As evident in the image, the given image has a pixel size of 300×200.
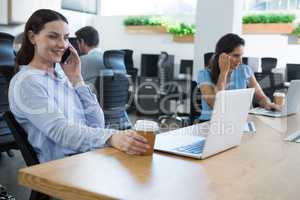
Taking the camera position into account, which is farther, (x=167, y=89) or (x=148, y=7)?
(x=148, y=7)

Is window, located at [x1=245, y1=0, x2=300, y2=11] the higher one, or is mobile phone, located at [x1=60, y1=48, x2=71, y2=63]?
window, located at [x1=245, y1=0, x2=300, y2=11]

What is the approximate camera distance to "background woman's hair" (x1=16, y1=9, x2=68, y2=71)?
64.0 inches

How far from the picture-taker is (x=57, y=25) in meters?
1.66

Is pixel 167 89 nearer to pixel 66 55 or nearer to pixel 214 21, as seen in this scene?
pixel 214 21

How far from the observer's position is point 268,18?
6723 mm

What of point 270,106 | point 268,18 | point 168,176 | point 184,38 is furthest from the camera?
point 184,38

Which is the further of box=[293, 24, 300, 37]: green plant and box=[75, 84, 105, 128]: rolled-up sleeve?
box=[293, 24, 300, 37]: green plant

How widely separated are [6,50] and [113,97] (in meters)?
1.31

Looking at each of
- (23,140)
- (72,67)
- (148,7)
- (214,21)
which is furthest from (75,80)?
(148,7)

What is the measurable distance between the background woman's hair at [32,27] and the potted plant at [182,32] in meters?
5.81

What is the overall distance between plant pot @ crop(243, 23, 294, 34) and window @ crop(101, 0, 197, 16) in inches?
49.1

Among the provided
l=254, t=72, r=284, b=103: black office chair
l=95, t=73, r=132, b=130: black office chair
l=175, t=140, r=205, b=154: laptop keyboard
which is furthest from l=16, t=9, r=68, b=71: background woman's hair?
l=254, t=72, r=284, b=103: black office chair

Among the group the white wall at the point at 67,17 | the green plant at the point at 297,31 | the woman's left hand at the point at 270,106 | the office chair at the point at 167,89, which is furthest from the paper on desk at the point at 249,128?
the green plant at the point at 297,31

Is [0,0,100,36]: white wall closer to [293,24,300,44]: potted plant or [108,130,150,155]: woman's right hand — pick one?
[293,24,300,44]: potted plant
